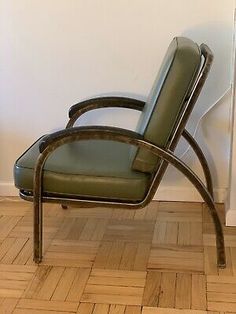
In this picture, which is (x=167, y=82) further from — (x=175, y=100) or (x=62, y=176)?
(x=62, y=176)

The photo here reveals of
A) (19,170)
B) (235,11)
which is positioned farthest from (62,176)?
(235,11)

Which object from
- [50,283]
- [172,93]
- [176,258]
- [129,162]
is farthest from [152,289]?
[172,93]

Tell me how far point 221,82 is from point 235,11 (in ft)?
1.14

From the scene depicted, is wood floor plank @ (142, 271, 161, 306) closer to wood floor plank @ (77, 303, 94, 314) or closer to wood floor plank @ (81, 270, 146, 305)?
wood floor plank @ (81, 270, 146, 305)

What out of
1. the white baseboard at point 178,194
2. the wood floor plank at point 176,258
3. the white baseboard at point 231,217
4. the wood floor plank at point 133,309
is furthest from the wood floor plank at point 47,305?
the white baseboard at point 178,194

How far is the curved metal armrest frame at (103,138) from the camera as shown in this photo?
197cm

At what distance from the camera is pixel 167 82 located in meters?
1.96

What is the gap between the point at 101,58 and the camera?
105 inches

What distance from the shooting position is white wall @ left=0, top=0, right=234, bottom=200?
2570 mm

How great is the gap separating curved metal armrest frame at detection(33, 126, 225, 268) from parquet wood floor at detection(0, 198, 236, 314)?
131mm

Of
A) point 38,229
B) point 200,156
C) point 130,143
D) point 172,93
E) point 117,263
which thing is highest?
point 172,93

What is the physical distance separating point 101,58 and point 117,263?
3.45 ft

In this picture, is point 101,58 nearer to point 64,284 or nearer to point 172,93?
point 172,93

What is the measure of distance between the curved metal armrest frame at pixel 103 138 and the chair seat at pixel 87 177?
59mm
